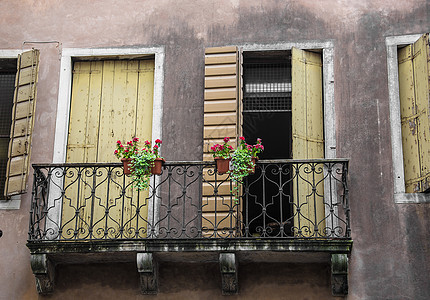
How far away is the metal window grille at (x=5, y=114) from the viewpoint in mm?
11305

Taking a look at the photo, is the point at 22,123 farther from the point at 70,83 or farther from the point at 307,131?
the point at 307,131

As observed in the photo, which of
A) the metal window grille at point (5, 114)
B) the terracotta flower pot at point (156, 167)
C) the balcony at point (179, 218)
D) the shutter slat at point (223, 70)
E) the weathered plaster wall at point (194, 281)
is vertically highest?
the shutter slat at point (223, 70)

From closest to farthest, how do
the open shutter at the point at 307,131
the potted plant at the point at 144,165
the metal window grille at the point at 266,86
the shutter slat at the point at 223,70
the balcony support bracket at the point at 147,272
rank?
the balcony support bracket at the point at 147,272 < the potted plant at the point at 144,165 < the open shutter at the point at 307,131 < the shutter slat at the point at 223,70 < the metal window grille at the point at 266,86

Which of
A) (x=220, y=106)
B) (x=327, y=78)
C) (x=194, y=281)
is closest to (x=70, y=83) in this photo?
(x=220, y=106)

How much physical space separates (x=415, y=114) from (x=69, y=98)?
4738 mm

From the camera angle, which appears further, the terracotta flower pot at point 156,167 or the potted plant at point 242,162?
the terracotta flower pot at point 156,167

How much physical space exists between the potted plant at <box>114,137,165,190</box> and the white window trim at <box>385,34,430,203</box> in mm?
3005

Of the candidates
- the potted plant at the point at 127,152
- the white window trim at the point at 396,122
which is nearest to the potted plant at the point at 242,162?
the potted plant at the point at 127,152

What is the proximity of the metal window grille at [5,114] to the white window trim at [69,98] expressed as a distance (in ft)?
2.73

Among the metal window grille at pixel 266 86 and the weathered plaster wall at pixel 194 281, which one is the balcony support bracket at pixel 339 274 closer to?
the weathered plaster wall at pixel 194 281

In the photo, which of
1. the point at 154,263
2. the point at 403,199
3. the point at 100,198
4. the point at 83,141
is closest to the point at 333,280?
the point at 403,199

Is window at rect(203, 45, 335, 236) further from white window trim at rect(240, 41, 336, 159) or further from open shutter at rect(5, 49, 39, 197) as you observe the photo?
open shutter at rect(5, 49, 39, 197)

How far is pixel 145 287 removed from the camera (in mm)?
10164

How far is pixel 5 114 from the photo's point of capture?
38.1 ft
